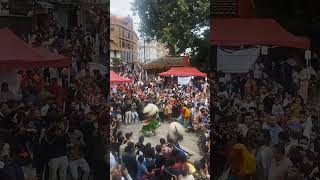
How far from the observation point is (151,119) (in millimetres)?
6012

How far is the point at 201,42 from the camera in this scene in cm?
601

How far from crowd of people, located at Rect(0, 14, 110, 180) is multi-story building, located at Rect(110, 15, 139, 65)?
26cm

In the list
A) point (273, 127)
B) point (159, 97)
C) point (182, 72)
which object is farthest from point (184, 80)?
point (273, 127)

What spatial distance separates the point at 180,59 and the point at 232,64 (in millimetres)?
625

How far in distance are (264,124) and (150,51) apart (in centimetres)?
164

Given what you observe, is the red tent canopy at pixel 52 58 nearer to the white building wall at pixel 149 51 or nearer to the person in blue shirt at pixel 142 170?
Result: the white building wall at pixel 149 51

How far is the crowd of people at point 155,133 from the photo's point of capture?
5992mm

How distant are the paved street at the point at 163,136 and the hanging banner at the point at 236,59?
0.91 meters

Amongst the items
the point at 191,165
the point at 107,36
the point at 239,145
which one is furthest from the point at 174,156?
the point at 107,36

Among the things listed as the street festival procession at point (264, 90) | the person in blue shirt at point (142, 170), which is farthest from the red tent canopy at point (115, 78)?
the street festival procession at point (264, 90)

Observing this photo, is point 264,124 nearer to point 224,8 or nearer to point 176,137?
point 176,137

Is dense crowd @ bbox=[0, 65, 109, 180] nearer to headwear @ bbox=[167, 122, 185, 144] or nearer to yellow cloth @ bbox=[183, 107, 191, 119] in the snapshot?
headwear @ bbox=[167, 122, 185, 144]

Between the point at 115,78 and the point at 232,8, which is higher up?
the point at 232,8

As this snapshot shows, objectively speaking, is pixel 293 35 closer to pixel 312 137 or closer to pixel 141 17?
pixel 312 137
